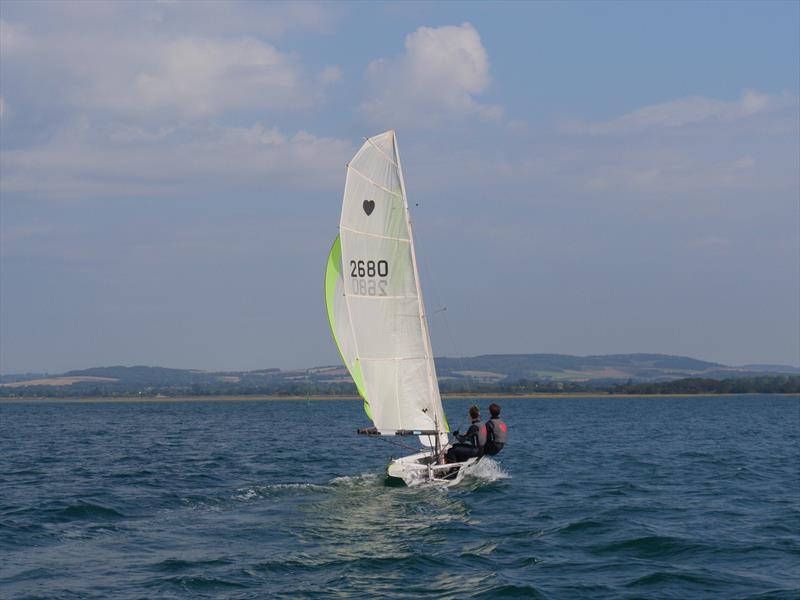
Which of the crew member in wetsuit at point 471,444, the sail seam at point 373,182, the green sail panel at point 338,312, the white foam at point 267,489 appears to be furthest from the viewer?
the green sail panel at point 338,312

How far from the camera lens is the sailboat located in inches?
1023

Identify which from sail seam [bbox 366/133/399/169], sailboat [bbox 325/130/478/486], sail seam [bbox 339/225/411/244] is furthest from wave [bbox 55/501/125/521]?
sail seam [bbox 366/133/399/169]

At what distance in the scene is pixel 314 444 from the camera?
48500mm

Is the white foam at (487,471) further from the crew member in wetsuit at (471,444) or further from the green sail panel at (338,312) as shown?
the green sail panel at (338,312)

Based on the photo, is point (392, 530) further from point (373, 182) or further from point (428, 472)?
point (373, 182)

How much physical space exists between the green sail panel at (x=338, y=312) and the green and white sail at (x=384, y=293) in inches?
1.4

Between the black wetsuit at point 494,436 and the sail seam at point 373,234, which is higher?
the sail seam at point 373,234

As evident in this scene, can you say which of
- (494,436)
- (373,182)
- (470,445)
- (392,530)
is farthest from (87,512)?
(373,182)

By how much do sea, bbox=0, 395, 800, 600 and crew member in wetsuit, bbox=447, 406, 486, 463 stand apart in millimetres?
899

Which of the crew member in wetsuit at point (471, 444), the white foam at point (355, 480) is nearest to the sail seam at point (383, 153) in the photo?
the crew member in wetsuit at point (471, 444)

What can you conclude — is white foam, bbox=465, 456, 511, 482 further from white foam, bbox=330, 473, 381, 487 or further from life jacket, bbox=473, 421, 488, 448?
white foam, bbox=330, 473, 381, 487

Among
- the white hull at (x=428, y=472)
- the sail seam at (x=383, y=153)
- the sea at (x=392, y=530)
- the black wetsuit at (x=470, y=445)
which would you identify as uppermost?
the sail seam at (x=383, y=153)

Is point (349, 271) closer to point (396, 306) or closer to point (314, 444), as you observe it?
point (396, 306)

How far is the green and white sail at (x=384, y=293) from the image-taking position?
2597 centimetres
